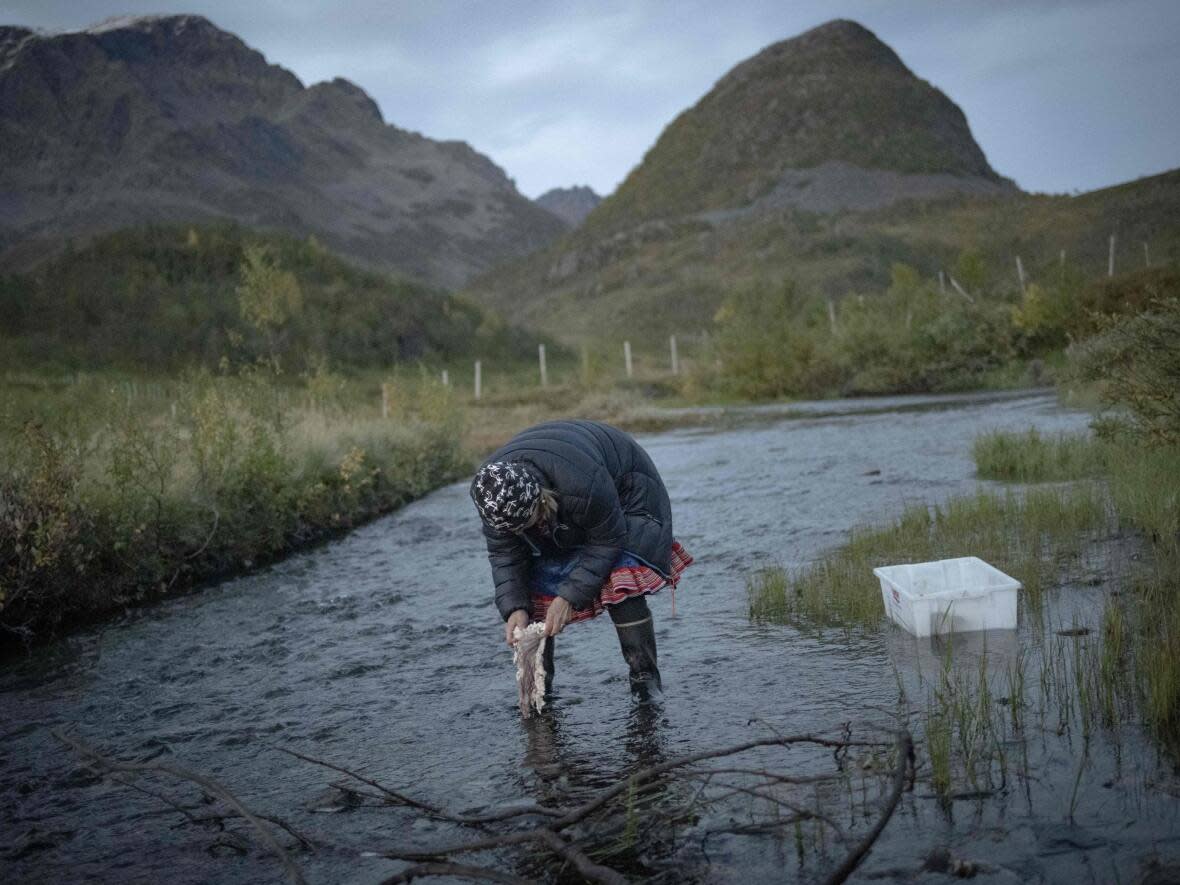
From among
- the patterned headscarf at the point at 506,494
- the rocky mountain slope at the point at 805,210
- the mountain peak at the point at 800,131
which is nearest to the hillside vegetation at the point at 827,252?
the rocky mountain slope at the point at 805,210

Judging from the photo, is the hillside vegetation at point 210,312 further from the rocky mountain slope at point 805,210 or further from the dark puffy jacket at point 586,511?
the dark puffy jacket at point 586,511

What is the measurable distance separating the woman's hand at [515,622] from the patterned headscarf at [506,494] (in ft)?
1.86

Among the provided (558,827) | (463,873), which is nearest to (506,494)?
(558,827)

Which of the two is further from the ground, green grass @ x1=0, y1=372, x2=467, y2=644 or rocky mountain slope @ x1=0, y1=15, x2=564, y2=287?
rocky mountain slope @ x1=0, y1=15, x2=564, y2=287

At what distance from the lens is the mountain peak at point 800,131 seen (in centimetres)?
10188

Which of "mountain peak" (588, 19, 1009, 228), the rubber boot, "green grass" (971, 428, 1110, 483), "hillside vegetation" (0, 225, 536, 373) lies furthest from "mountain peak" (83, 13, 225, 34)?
the rubber boot

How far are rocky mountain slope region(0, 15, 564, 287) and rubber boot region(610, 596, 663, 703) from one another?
292ft

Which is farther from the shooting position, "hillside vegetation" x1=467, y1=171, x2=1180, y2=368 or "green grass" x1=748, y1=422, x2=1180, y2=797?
"hillside vegetation" x1=467, y1=171, x2=1180, y2=368

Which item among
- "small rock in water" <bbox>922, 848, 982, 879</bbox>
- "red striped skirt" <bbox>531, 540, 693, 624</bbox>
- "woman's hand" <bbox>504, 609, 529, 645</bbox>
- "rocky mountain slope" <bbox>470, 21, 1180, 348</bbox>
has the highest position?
"rocky mountain slope" <bbox>470, 21, 1180, 348</bbox>

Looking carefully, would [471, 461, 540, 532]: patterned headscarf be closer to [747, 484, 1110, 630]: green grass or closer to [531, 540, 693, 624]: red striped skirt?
[531, 540, 693, 624]: red striped skirt

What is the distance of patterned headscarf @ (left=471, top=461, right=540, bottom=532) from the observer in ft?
14.3

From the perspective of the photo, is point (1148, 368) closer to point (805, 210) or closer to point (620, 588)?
point (620, 588)

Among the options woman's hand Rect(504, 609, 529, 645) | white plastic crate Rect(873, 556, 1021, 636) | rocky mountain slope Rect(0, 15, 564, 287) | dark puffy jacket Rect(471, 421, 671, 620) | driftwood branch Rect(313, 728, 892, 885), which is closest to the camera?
driftwood branch Rect(313, 728, 892, 885)

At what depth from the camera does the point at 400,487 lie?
1454 centimetres
